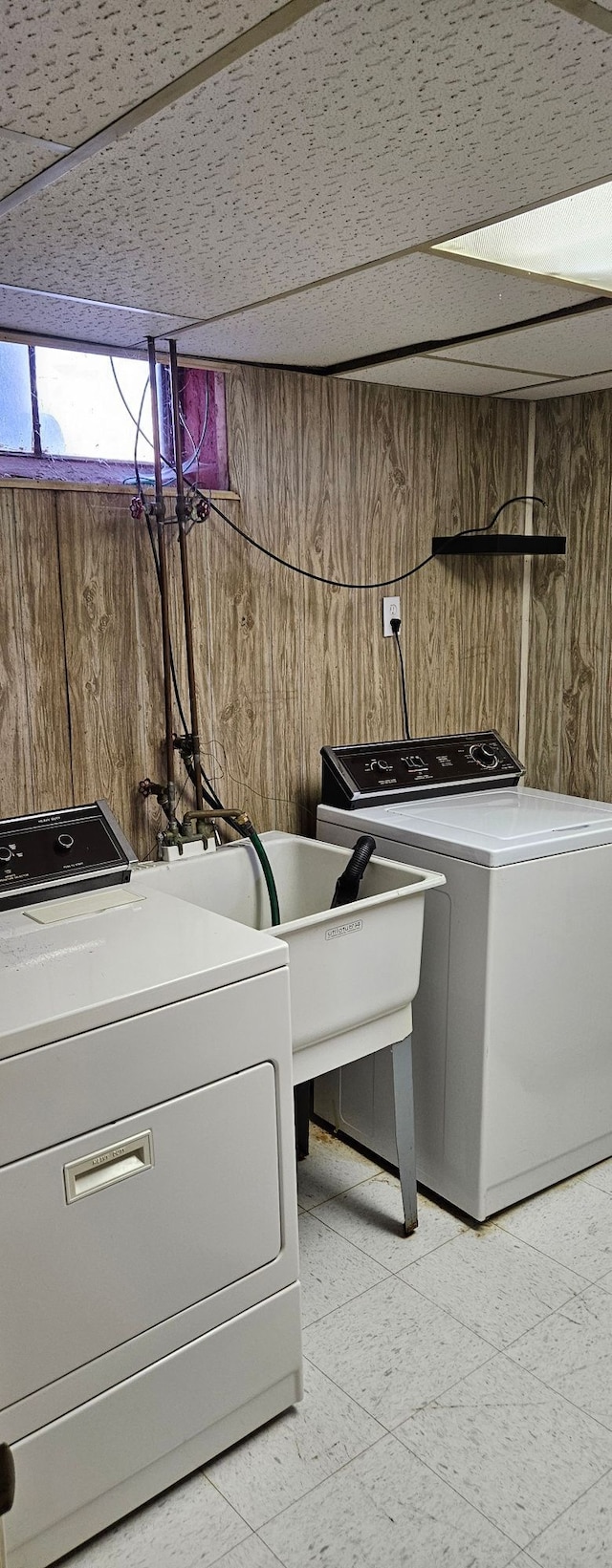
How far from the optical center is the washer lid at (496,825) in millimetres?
2055

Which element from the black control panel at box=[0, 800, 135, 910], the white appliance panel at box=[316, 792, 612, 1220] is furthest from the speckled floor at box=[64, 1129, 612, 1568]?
the black control panel at box=[0, 800, 135, 910]

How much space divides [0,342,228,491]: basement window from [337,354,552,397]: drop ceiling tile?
416mm

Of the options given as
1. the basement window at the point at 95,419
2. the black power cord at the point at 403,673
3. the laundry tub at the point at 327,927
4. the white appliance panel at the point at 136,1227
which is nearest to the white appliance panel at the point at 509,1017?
the laundry tub at the point at 327,927

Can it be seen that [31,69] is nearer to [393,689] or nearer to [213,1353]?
[213,1353]

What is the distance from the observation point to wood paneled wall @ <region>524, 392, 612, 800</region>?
286cm

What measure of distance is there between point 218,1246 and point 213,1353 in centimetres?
18

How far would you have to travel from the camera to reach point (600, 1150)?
2398 mm

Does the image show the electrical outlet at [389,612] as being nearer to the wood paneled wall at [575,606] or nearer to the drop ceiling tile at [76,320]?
the wood paneled wall at [575,606]

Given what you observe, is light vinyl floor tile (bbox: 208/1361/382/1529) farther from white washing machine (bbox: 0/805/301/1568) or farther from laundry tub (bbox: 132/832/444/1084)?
laundry tub (bbox: 132/832/444/1084)

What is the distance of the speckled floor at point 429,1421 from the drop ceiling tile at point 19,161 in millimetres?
1936

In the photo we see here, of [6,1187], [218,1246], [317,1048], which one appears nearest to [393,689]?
[317,1048]

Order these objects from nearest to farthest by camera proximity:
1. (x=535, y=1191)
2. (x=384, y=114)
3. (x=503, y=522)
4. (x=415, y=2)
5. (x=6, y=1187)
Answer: (x=415, y=2) → (x=384, y=114) → (x=6, y=1187) → (x=535, y=1191) → (x=503, y=522)

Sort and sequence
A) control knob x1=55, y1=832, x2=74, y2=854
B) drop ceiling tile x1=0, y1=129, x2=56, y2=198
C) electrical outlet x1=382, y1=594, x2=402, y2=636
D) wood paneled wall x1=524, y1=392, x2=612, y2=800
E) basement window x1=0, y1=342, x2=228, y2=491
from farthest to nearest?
wood paneled wall x1=524, y1=392, x2=612, y2=800 → electrical outlet x1=382, y1=594, x2=402, y2=636 → basement window x1=0, y1=342, x2=228, y2=491 → control knob x1=55, y1=832, x2=74, y2=854 → drop ceiling tile x1=0, y1=129, x2=56, y2=198

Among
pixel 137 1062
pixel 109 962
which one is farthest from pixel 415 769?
pixel 137 1062
